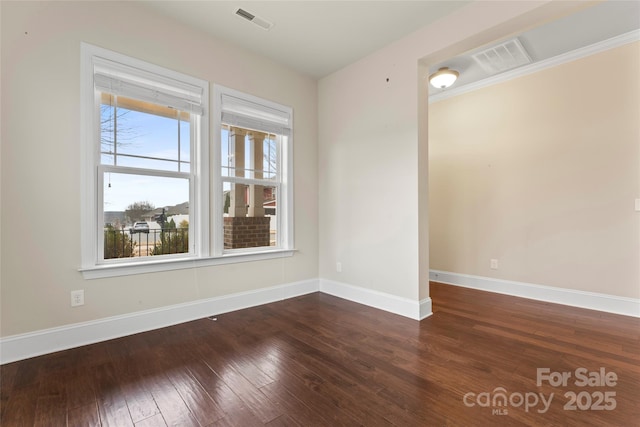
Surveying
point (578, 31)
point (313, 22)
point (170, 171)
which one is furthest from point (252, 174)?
point (578, 31)

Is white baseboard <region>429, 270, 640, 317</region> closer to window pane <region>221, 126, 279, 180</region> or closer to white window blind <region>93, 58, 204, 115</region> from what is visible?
window pane <region>221, 126, 279, 180</region>

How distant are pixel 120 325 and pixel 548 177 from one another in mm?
4881

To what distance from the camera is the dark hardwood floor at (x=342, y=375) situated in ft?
4.97

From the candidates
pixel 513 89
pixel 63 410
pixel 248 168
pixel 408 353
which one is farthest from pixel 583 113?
pixel 63 410

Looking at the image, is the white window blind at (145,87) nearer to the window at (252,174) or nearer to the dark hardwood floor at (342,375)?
the window at (252,174)

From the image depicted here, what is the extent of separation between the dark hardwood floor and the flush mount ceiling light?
9.44 ft

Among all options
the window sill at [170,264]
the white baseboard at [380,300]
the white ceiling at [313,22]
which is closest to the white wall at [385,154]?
the white baseboard at [380,300]

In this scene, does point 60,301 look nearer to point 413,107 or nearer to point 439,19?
point 413,107

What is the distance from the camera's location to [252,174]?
136 inches

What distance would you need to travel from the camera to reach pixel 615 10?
254 centimetres

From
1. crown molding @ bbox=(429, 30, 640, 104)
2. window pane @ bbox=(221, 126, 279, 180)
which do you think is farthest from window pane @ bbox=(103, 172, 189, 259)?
crown molding @ bbox=(429, 30, 640, 104)

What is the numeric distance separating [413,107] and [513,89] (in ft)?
5.89

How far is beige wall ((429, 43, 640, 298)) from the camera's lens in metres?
2.97

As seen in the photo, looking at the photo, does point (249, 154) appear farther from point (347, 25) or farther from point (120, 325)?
point (120, 325)
